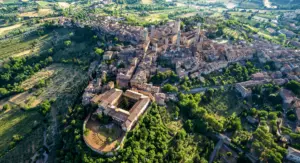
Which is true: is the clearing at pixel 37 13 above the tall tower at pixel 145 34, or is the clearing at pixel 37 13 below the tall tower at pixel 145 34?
above

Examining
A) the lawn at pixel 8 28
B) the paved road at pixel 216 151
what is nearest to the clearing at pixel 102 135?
the paved road at pixel 216 151

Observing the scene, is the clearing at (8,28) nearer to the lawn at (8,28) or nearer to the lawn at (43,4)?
the lawn at (8,28)

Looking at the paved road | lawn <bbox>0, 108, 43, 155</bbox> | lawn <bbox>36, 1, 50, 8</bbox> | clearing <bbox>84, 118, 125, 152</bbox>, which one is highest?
lawn <bbox>36, 1, 50, 8</bbox>

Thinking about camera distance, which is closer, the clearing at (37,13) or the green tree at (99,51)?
the green tree at (99,51)

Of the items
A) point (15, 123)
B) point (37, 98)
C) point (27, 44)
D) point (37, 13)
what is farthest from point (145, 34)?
point (37, 13)

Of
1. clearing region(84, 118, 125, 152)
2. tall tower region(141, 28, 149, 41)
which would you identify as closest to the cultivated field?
clearing region(84, 118, 125, 152)

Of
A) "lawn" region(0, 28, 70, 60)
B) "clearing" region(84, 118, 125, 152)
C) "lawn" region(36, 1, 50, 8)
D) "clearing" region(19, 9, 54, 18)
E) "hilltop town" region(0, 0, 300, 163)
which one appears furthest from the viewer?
"lawn" region(36, 1, 50, 8)

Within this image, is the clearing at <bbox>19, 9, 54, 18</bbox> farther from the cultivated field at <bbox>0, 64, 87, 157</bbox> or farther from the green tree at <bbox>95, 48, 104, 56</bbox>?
the green tree at <bbox>95, 48, 104, 56</bbox>

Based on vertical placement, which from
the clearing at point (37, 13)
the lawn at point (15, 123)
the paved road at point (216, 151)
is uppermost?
the clearing at point (37, 13)

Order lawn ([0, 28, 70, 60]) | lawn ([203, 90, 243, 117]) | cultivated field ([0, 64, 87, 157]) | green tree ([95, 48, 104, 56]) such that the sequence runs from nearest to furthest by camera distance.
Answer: cultivated field ([0, 64, 87, 157]), lawn ([203, 90, 243, 117]), green tree ([95, 48, 104, 56]), lawn ([0, 28, 70, 60])

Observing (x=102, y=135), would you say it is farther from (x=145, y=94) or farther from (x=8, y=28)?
(x=8, y=28)

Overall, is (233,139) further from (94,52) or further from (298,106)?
(94,52)

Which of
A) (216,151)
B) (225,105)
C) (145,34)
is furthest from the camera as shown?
(145,34)
